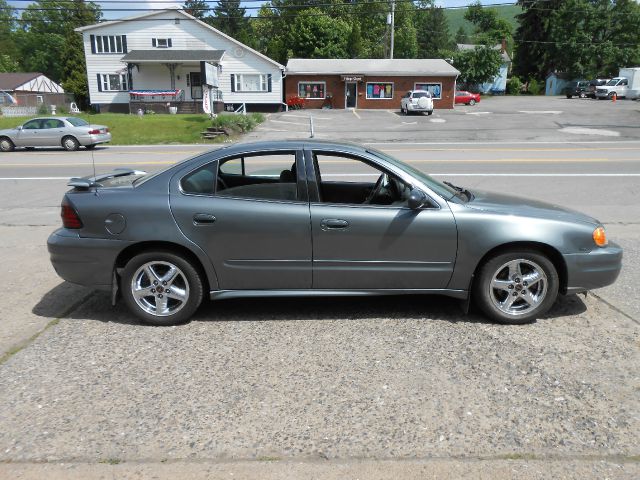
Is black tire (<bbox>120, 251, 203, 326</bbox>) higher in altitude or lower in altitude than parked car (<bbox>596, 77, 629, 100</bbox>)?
lower

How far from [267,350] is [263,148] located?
5.78 ft

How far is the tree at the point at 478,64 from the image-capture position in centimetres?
6306

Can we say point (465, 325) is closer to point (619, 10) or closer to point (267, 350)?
point (267, 350)

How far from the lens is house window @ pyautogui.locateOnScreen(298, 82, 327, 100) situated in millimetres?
48500

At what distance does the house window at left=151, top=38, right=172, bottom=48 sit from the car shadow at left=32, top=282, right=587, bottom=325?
44.2m

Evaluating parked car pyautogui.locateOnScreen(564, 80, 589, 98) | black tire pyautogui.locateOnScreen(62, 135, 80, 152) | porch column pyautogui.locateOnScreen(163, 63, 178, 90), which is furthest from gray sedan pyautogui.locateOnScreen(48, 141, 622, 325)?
parked car pyautogui.locateOnScreen(564, 80, 589, 98)

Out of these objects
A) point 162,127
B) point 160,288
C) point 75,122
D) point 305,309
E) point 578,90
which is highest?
point 578,90

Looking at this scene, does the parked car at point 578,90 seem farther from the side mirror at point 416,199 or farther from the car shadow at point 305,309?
the side mirror at point 416,199

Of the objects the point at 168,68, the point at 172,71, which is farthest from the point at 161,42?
the point at 172,71

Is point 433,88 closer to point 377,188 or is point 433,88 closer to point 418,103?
point 418,103

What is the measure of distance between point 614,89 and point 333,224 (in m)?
57.7

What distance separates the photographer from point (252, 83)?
45.5m

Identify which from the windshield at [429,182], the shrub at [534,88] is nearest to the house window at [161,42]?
the windshield at [429,182]

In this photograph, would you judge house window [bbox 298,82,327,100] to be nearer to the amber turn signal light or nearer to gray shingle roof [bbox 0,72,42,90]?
gray shingle roof [bbox 0,72,42,90]
